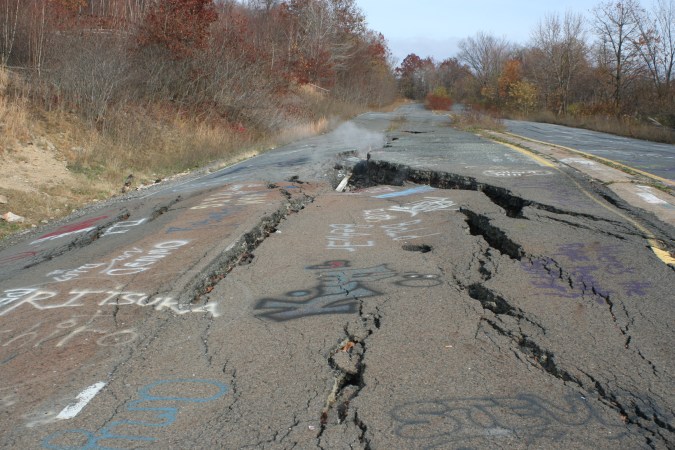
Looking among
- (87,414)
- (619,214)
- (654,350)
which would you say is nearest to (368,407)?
(87,414)

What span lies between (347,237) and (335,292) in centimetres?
197

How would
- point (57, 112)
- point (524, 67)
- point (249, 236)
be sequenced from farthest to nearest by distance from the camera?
point (524, 67) < point (57, 112) < point (249, 236)

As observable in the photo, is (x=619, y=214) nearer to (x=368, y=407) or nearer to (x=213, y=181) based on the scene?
(x=368, y=407)

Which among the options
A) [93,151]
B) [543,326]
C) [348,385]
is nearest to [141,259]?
[348,385]

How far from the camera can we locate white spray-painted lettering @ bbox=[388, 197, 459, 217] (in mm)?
7887

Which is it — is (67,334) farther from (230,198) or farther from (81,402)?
(230,198)

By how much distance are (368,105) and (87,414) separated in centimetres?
5573

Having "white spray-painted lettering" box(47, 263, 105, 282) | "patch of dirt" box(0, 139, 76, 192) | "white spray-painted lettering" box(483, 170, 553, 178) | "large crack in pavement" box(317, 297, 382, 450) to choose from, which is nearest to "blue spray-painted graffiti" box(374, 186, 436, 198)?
"white spray-painted lettering" box(483, 170, 553, 178)

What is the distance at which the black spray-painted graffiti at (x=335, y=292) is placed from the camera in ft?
14.6

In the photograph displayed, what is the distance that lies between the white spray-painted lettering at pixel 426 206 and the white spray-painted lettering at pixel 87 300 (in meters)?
3.82

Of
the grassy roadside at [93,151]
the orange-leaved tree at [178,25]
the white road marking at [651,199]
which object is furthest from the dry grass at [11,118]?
the white road marking at [651,199]

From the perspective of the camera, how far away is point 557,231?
255 inches

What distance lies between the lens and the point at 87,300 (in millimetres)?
4996

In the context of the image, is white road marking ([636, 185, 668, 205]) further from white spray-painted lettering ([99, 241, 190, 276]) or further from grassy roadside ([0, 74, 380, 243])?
grassy roadside ([0, 74, 380, 243])
